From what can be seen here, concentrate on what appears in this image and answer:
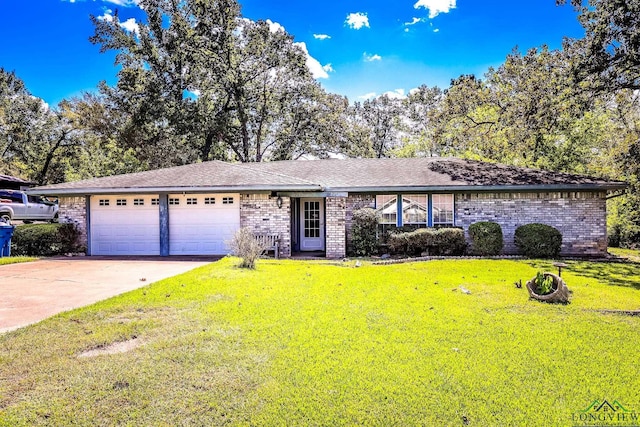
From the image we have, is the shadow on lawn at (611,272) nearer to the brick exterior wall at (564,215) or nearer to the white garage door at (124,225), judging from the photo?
the brick exterior wall at (564,215)

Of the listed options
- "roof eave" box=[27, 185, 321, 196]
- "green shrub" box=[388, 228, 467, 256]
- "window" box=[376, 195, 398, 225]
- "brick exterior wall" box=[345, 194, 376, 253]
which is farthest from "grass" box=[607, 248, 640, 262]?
"roof eave" box=[27, 185, 321, 196]

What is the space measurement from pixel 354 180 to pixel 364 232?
2150 millimetres

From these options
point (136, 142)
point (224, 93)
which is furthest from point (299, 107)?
point (136, 142)

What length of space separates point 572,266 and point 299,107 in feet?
68.8

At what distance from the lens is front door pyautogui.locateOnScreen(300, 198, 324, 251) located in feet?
47.7

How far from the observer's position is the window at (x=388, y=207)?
13.6m

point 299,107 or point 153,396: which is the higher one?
point 299,107

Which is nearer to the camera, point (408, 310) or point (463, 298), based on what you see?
point (408, 310)

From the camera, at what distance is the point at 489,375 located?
3.56m

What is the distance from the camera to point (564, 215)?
516 inches

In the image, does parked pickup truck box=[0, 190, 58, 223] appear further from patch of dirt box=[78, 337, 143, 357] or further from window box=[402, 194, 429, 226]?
window box=[402, 194, 429, 226]

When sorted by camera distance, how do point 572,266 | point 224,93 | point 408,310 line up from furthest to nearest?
1. point 224,93
2. point 572,266
3. point 408,310

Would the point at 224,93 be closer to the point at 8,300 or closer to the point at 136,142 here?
the point at 136,142

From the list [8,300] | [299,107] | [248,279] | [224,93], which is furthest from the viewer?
[299,107]
